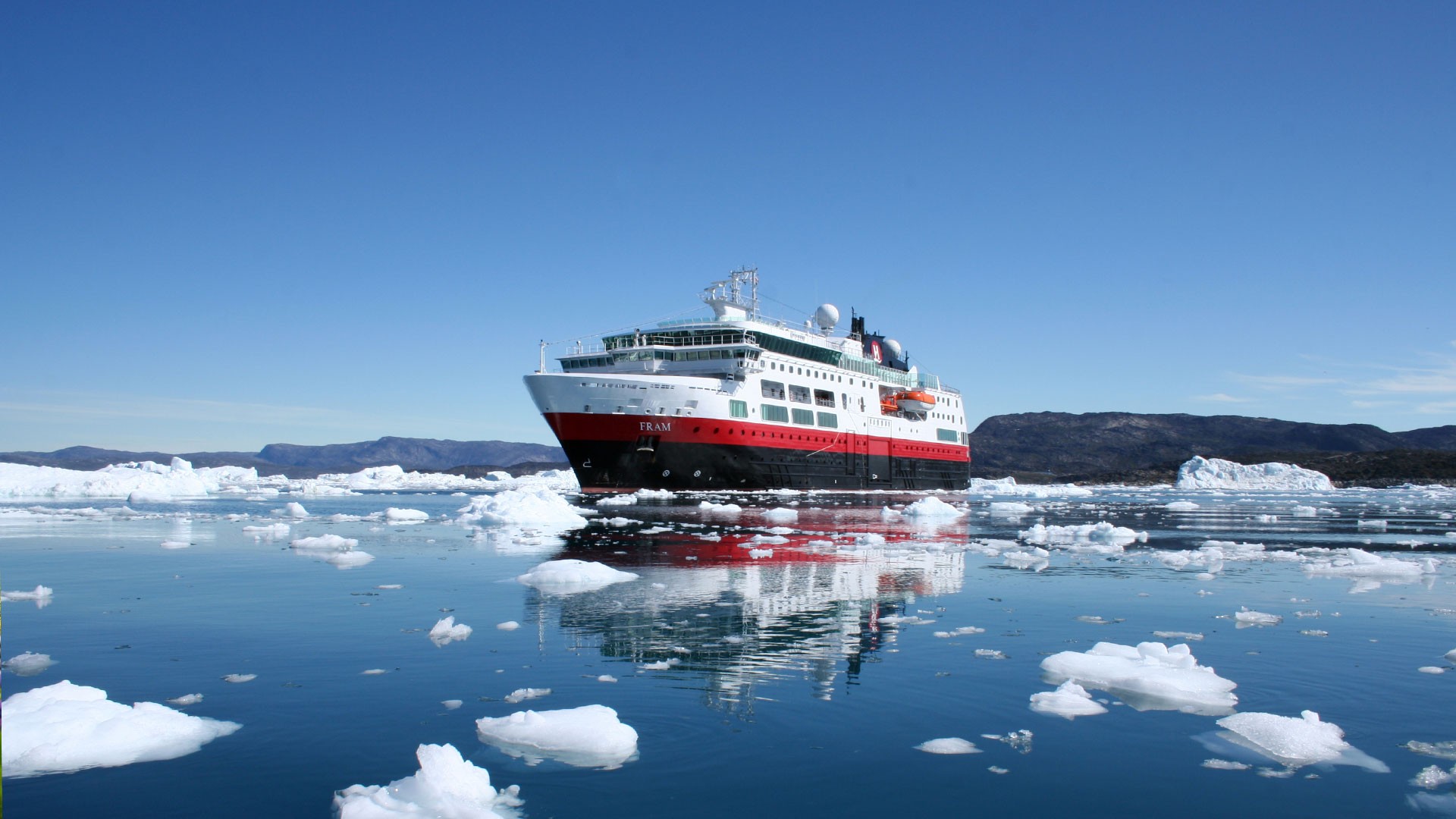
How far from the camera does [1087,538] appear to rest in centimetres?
2206

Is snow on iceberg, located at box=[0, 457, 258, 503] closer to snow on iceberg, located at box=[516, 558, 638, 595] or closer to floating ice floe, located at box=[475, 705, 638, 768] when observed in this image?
snow on iceberg, located at box=[516, 558, 638, 595]

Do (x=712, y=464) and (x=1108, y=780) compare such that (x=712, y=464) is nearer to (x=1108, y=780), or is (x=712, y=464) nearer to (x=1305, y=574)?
(x=1305, y=574)

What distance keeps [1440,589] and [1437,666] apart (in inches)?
263

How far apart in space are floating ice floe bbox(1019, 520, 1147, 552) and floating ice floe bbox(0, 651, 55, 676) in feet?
58.2

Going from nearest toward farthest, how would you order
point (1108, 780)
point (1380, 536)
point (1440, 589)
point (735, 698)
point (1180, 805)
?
point (1180, 805), point (1108, 780), point (735, 698), point (1440, 589), point (1380, 536)

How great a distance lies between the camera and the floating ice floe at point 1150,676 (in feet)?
22.0

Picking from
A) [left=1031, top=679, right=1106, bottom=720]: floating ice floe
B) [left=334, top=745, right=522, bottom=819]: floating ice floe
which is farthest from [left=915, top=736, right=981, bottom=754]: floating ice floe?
[left=334, top=745, right=522, bottom=819]: floating ice floe

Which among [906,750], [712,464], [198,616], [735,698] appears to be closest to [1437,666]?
[906,750]

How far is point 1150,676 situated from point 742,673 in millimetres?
3297

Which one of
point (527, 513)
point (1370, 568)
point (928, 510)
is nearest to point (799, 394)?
point (928, 510)

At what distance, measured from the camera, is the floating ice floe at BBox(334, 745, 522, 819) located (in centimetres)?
432

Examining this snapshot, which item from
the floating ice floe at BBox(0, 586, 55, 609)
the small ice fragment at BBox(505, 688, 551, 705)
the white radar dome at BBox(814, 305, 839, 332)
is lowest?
the small ice fragment at BBox(505, 688, 551, 705)

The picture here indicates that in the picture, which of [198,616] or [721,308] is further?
[721,308]

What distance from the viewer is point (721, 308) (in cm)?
4709
